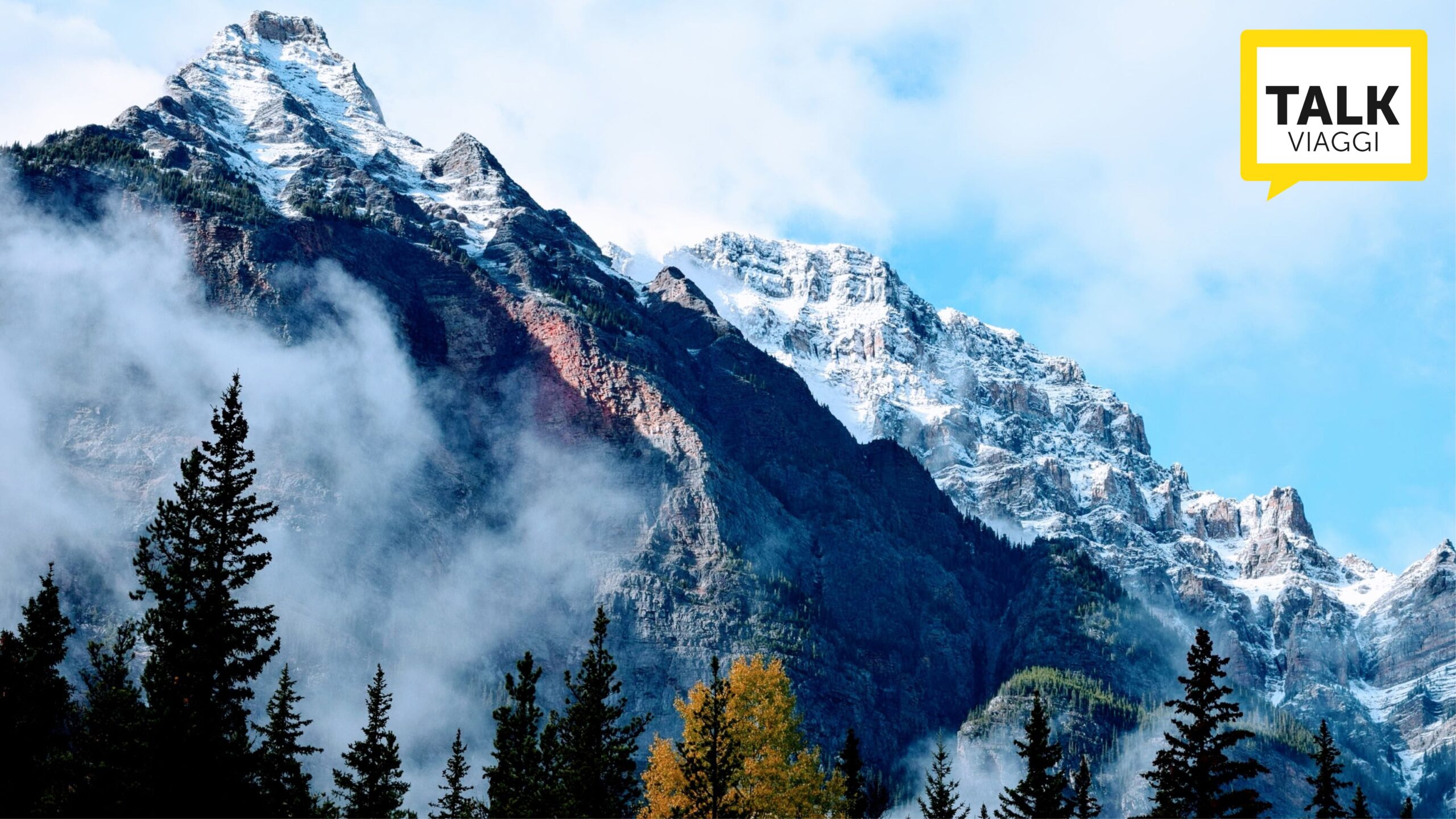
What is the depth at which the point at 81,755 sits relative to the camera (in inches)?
2303

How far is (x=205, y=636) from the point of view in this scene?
50.6 m

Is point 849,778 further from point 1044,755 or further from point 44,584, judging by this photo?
point 44,584

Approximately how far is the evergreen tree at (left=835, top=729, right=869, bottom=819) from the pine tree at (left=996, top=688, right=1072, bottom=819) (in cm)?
822

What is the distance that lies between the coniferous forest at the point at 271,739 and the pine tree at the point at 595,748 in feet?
0.43

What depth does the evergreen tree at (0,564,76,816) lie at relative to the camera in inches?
2267

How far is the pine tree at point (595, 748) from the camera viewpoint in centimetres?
7581

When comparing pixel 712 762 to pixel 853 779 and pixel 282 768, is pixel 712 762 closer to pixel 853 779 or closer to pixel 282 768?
pixel 282 768

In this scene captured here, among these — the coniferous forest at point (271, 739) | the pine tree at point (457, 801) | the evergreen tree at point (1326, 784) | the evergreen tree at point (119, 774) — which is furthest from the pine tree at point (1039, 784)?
the evergreen tree at point (119, 774)

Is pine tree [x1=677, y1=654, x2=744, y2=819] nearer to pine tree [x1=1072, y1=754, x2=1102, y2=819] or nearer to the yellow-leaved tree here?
the yellow-leaved tree

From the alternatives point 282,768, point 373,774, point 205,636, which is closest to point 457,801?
point 373,774

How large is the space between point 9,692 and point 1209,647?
1934 inches

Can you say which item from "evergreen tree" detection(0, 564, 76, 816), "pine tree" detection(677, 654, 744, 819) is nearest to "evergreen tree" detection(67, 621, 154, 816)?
"evergreen tree" detection(0, 564, 76, 816)

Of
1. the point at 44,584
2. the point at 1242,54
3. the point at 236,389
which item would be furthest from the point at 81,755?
the point at 1242,54

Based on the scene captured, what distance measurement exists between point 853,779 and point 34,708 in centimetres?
4821
